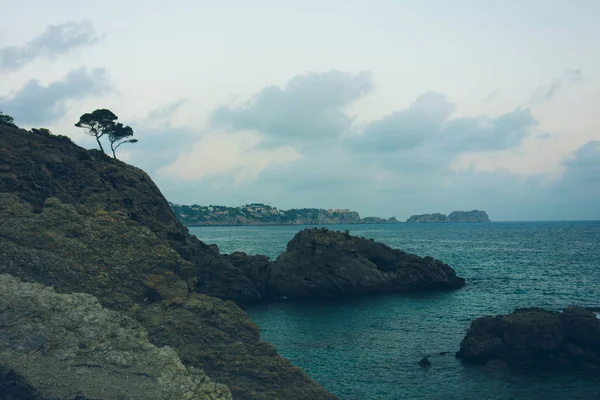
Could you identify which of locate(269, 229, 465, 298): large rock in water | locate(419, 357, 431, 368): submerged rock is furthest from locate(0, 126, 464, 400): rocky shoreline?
locate(269, 229, 465, 298): large rock in water

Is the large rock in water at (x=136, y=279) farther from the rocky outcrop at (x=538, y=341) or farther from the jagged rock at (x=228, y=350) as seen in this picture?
the rocky outcrop at (x=538, y=341)

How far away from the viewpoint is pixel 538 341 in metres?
39.4

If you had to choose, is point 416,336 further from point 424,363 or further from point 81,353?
point 81,353

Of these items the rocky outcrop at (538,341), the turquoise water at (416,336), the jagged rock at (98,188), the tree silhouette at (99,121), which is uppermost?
the tree silhouette at (99,121)

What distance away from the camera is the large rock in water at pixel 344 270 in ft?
230

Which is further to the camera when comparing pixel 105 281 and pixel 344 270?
pixel 344 270

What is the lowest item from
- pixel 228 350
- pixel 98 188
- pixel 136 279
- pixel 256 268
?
pixel 256 268

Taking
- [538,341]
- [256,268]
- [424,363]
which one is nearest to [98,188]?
[256,268]

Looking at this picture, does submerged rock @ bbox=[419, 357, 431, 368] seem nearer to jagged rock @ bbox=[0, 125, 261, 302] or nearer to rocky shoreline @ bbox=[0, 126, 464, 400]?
rocky shoreline @ bbox=[0, 126, 464, 400]

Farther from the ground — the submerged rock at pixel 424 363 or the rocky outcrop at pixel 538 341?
the rocky outcrop at pixel 538 341

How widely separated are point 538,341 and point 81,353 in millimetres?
37283

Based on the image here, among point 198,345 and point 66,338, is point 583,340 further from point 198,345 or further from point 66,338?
point 66,338

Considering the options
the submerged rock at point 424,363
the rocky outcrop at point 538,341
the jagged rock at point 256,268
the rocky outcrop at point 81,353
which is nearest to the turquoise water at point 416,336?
the submerged rock at point 424,363

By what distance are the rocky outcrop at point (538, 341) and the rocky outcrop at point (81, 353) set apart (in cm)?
2711
